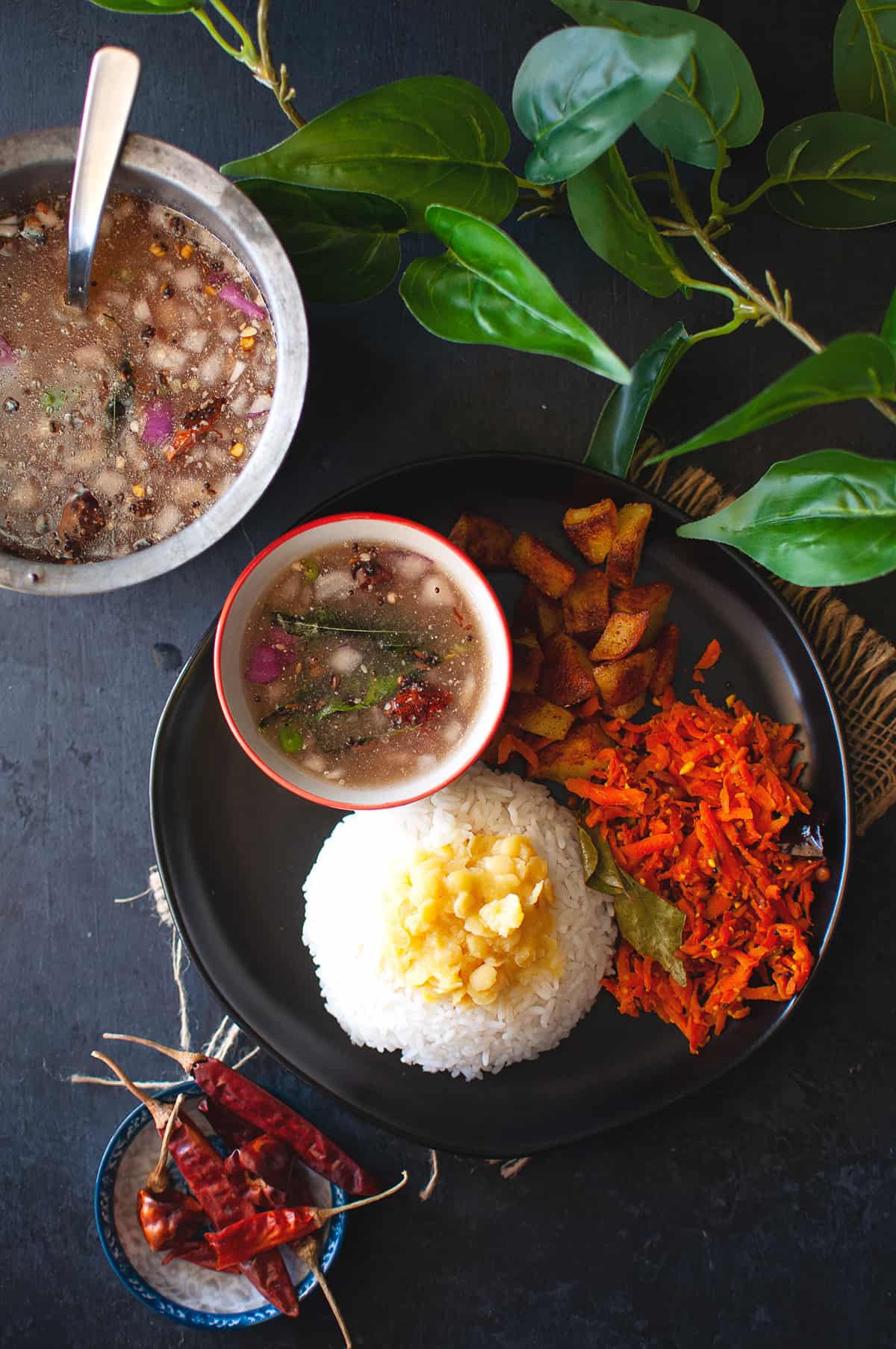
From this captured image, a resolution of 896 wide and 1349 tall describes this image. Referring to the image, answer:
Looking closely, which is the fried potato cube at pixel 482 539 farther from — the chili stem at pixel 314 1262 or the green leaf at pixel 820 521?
the chili stem at pixel 314 1262

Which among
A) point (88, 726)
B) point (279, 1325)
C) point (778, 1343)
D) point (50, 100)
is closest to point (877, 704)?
point (778, 1343)

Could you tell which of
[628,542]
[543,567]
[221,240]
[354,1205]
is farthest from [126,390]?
[354,1205]

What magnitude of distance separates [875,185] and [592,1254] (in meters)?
1.69

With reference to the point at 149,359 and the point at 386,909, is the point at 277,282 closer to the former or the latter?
the point at 149,359

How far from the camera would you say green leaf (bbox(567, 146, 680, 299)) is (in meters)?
1.26

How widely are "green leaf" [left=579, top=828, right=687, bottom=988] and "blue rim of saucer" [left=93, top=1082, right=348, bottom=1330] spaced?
2.03 ft

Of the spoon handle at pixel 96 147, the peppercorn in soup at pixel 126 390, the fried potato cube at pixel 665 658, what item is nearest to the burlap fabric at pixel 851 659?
the fried potato cube at pixel 665 658

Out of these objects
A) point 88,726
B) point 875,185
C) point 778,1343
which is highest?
point 875,185

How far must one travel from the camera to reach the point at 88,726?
62.5 inches

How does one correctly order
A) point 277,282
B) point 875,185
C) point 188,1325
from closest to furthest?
point 277,282 → point 875,185 → point 188,1325

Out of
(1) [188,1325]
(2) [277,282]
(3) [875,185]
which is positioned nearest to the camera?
(2) [277,282]

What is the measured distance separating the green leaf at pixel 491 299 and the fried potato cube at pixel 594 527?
1.09 feet

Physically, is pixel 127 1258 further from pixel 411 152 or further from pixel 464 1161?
pixel 411 152

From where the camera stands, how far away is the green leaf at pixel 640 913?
143 centimetres
